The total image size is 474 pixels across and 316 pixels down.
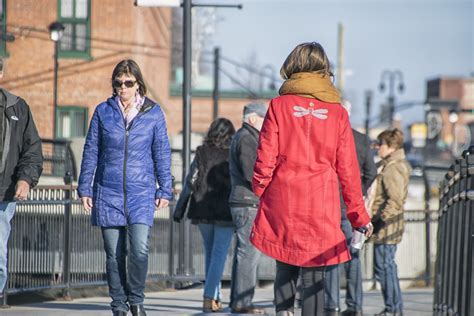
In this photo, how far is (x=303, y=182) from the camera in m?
7.12

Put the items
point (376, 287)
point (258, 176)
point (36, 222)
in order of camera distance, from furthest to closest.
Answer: point (376, 287) < point (36, 222) < point (258, 176)

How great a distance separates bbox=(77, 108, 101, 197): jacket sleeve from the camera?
856 cm

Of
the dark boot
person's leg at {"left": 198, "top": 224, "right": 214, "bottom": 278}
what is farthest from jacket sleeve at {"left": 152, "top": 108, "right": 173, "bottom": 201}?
person's leg at {"left": 198, "top": 224, "right": 214, "bottom": 278}

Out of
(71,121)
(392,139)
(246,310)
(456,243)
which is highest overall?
(71,121)

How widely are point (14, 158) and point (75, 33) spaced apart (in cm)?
1682

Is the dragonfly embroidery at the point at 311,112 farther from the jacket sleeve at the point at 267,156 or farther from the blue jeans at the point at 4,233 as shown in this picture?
the blue jeans at the point at 4,233

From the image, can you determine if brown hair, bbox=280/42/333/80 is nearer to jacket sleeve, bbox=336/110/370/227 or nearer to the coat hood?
jacket sleeve, bbox=336/110/370/227

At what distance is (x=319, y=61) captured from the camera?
7.21m

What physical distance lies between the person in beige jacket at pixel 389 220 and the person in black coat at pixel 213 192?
1462 mm

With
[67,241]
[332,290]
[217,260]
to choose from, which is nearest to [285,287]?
[332,290]

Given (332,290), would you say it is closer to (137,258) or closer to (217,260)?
(137,258)

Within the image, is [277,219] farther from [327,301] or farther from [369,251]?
[369,251]

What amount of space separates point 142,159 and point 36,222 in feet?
10.1

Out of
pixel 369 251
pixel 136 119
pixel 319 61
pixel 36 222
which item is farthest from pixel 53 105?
pixel 319 61
